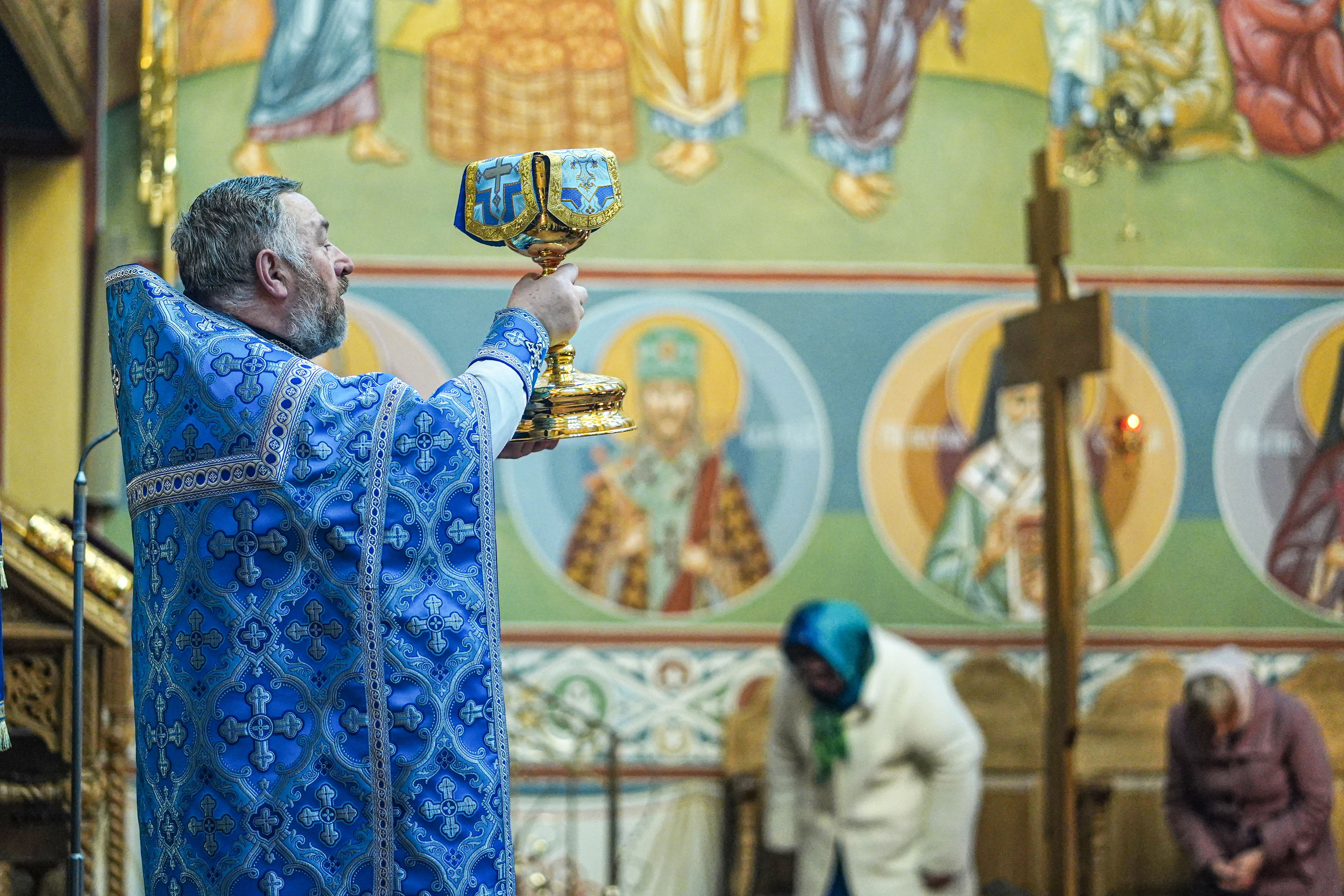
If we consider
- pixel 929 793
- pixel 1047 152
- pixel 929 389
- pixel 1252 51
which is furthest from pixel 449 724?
pixel 1252 51

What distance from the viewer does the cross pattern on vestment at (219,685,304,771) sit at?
2496 mm

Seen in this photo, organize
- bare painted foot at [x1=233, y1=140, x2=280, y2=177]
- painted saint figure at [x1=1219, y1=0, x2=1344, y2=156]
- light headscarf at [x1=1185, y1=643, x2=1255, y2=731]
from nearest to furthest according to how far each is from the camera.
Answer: light headscarf at [x1=1185, y1=643, x2=1255, y2=731] → bare painted foot at [x1=233, y1=140, x2=280, y2=177] → painted saint figure at [x1=1219, y1=0, x2=1344, y2=156]

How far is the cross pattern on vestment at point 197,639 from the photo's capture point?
253 centimetres

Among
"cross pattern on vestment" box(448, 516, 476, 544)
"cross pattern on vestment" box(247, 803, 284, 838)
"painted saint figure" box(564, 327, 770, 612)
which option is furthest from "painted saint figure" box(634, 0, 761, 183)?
"cross pattern on vestment" box(247, 803, 284, 838)

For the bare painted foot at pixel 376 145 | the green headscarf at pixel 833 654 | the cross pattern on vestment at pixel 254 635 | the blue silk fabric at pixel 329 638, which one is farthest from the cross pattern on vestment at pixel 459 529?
the bare painted foot at pixel 376 145

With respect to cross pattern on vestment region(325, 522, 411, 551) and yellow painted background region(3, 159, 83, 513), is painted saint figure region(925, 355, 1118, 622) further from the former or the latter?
cross pattern on vestment region(325, 522, 411, 551)

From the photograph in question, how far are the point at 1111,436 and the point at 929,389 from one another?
873 mm

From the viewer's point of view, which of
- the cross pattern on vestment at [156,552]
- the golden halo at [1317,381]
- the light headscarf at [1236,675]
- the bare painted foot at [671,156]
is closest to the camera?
the cross pattern on vestment at [156,552]

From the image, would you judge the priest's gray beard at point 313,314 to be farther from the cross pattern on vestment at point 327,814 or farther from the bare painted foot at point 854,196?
the bare painted foot at point 854,196

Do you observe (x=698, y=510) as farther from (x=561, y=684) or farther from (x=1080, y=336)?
(x=1080, y=336)

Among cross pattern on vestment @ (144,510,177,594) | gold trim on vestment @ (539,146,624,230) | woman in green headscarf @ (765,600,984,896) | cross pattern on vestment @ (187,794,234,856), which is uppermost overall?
gold trim on vestment @ (539,146,624,230)

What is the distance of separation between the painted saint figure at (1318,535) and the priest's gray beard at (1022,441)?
1.22m

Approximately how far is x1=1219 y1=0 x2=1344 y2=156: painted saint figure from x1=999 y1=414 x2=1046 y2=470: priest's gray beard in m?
1.80

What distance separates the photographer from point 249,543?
251 centimetres
